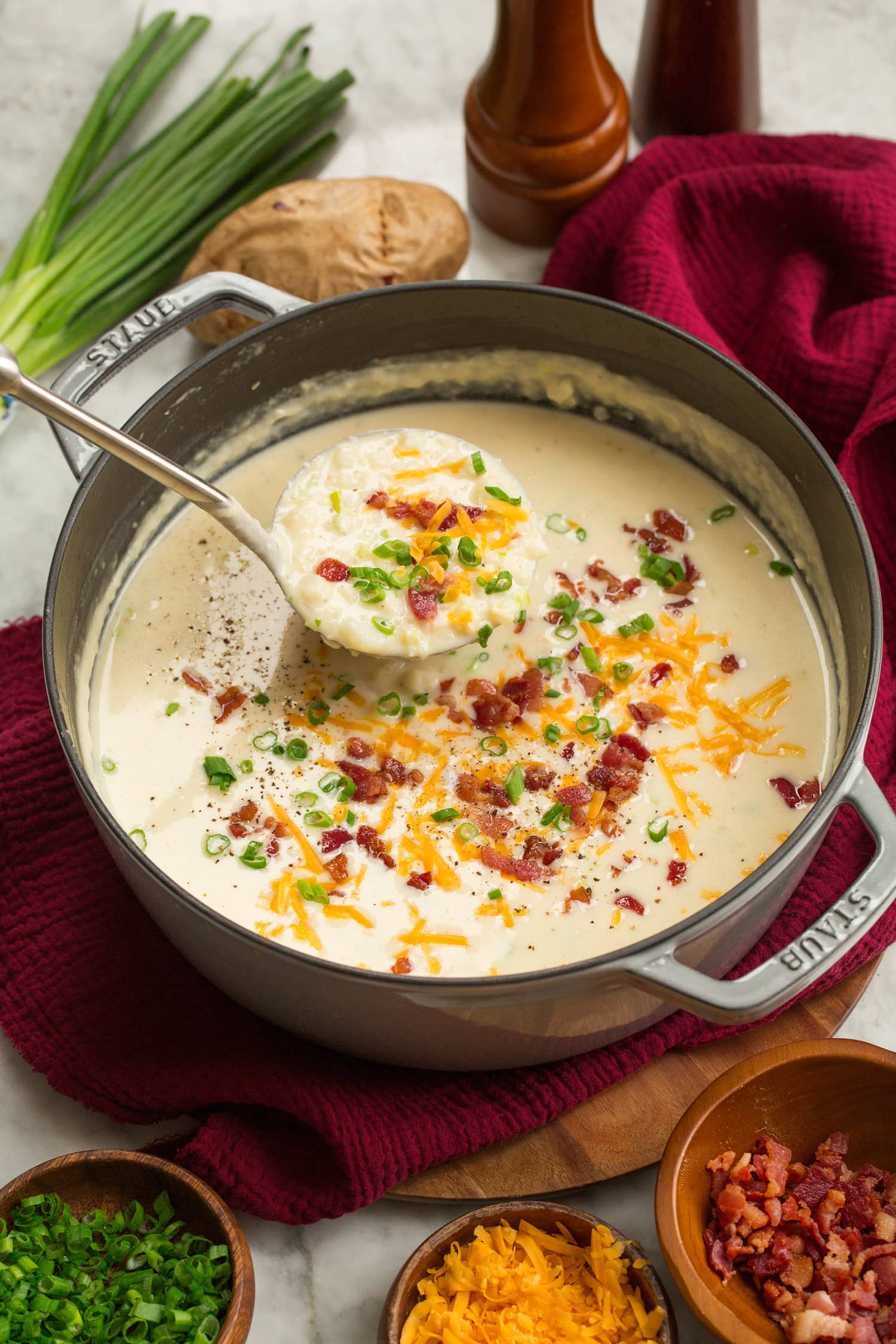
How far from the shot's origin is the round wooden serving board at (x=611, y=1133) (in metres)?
2.09

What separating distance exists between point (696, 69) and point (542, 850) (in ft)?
5.30

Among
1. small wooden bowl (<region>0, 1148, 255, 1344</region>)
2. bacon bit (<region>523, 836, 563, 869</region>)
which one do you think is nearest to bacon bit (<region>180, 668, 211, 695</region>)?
bacon bit (<region>523, 836, 563, 869</region>)

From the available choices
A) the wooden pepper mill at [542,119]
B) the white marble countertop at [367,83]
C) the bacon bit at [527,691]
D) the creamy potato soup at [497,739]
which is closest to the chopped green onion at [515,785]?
the creamy potato soup at [497,739]

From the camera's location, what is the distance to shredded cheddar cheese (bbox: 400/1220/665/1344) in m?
1.94

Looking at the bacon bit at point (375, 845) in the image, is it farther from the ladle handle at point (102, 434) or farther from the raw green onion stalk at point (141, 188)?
the raw green onion stalk at point (141, 188)

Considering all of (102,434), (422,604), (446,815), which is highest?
(102,434)

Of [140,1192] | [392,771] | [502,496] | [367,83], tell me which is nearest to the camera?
[140,1192]

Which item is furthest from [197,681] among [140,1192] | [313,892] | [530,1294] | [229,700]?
[530,1294]

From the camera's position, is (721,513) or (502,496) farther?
(721,513)

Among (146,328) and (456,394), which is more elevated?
(146,328)

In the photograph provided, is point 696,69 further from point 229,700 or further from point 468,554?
point 229,700

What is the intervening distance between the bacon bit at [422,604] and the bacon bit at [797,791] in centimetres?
57

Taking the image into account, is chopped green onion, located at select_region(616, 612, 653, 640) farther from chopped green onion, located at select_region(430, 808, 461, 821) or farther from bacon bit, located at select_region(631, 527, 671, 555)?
chopped green onion, located at select_region(430, 808, 461, 821)

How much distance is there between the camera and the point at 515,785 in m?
2.23
